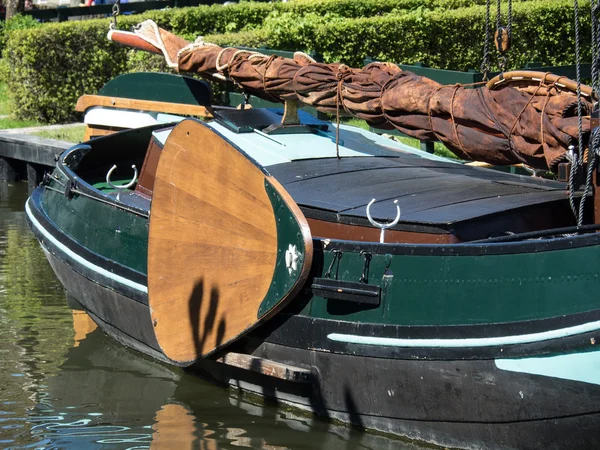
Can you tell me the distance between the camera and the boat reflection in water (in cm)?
631

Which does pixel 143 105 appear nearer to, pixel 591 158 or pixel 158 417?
pixel 158 417

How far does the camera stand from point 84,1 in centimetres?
3219

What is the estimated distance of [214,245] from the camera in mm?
6605

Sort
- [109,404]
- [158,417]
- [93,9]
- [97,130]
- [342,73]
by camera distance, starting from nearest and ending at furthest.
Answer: [158,417], [109,404], [342,73], [97,130], [93,9]

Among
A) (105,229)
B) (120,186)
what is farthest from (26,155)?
(105,229)

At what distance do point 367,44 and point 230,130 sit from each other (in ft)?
24.7

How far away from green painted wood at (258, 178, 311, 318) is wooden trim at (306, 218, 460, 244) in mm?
494

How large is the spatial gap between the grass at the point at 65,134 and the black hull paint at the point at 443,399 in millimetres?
9118

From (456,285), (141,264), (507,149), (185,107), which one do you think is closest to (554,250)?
(456,285)

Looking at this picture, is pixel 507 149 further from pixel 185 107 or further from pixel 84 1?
pixel 84 1

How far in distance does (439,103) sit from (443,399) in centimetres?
211

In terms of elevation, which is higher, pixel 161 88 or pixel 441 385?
pixel 161 88

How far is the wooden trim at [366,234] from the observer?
6.06 meters

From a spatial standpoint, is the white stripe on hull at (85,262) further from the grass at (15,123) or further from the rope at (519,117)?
the grass at (15,123)
